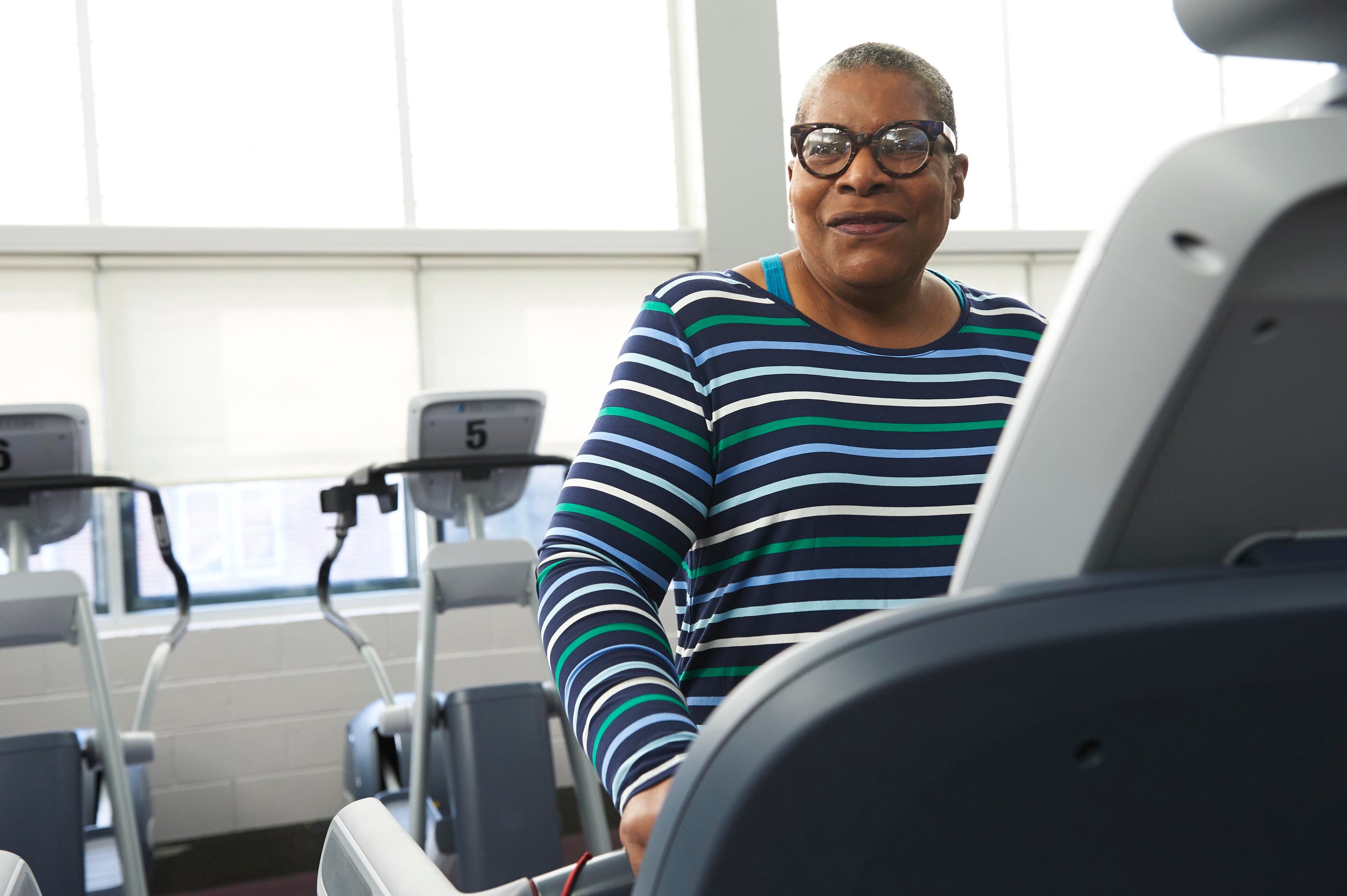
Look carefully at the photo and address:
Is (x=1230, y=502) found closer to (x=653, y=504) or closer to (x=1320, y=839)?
(x=1320, y=839)

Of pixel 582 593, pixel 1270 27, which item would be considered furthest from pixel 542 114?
pixel 1270 27

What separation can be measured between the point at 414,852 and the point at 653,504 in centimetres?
29

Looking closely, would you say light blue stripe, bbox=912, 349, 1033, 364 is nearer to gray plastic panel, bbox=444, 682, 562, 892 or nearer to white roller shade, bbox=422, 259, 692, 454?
gray plastic panel, bbox=444, 682, 562, 892

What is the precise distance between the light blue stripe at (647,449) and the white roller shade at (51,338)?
3695mm

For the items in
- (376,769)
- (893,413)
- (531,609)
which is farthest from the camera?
(531,609)

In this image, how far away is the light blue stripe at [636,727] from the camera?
58 centimetres

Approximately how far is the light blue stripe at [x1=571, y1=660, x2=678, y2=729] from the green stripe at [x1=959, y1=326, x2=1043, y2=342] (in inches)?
19.1

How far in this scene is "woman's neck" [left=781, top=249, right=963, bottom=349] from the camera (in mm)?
915

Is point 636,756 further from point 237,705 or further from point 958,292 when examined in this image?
point 237,705

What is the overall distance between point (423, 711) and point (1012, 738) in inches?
98.2

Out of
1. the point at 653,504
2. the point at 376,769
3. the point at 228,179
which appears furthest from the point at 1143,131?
the point at 653,504

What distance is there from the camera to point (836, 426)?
33.1 inches

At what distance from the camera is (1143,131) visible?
204 inches

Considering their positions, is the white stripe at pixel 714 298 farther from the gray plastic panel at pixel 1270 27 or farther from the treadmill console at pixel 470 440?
the treadmill console at pixel 470 440
